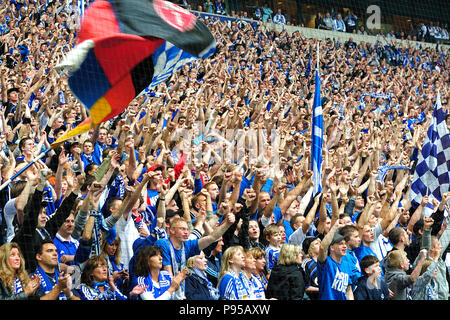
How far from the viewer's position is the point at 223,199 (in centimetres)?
617

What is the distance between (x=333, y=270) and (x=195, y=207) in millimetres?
1331

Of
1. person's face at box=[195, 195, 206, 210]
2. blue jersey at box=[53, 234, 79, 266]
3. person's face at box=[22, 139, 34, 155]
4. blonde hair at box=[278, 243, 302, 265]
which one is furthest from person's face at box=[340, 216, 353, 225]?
person's face at box=[22, 139, 34, 155]

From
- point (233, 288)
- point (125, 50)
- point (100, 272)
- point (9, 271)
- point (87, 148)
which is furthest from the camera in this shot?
point (87, 148)

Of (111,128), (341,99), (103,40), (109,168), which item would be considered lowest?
(341,99)

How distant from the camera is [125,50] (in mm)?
5566

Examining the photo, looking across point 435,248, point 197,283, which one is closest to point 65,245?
point 197,283

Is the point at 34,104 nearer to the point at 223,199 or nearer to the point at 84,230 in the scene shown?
the point at 223,199

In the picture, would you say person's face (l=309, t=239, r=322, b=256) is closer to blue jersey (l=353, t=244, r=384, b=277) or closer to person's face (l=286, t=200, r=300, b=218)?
blue jersey (l=353, t=244, r=384, b=277)

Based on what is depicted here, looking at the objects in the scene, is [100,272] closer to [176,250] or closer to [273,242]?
[176,250]

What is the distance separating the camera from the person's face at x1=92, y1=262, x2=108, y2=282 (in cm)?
430

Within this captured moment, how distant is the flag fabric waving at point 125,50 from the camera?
206 inches
